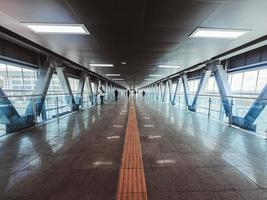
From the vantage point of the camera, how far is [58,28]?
3852 millimetres

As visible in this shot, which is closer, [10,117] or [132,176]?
[132,176]

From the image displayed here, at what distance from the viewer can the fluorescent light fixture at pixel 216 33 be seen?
382 cm

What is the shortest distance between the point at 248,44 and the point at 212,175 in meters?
4.83

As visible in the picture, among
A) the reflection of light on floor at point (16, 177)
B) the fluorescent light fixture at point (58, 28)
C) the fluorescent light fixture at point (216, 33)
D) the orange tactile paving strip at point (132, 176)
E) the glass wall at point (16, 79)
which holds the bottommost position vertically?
the reflection of light on floor at point (16, 177)

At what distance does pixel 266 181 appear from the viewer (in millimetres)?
2295

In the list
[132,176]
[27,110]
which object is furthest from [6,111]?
[132,176]

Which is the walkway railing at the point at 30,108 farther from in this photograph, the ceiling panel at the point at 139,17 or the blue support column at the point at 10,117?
the ceiling panel at the point at 139,17

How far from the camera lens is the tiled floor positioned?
1996mm

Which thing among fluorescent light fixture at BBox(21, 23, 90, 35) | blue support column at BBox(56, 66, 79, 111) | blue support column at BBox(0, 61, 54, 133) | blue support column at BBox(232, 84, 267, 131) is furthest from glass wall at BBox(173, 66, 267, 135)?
Answer: blue support column at BBox(56, 66, 79, 111)

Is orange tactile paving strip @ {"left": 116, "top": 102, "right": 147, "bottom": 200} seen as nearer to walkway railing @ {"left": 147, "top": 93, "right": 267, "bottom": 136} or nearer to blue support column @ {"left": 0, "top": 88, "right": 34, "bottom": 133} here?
blue support column @ {"left": 0, "top": 88, "right": 34, "bottom": 133}

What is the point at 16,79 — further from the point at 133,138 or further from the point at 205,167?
the point at 205,167

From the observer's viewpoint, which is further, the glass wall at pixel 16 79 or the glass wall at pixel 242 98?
the glass wall at pixel 16 79

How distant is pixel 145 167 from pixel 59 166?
4.95 ft

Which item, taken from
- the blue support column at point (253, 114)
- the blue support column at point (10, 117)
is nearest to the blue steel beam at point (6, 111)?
the blue support column at point (10, 117)
